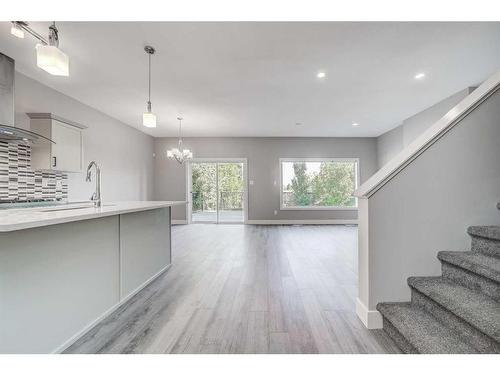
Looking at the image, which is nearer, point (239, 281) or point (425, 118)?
point (239, 281)

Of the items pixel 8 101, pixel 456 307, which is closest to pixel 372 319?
pixel 456 307

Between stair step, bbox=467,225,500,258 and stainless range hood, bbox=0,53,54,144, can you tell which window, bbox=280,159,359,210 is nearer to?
stair step, bbox=467,225,500,258

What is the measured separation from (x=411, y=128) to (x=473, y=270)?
4864mm

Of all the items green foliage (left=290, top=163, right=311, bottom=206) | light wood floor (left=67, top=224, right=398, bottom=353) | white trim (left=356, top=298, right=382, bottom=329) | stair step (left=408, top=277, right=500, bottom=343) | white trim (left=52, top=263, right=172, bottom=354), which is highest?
green foliage (left=290, top=163, right=311, bottom=206)

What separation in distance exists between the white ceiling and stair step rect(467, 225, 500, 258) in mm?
2016

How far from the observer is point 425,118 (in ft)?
16.4

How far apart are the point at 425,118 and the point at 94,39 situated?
18.9 feet

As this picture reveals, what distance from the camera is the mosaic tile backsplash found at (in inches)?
131

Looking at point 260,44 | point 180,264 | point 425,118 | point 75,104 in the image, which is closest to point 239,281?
point 180,264

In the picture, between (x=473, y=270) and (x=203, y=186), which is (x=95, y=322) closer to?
(x=473, y=270)

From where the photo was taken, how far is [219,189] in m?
7.77

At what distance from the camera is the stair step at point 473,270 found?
1468 mm

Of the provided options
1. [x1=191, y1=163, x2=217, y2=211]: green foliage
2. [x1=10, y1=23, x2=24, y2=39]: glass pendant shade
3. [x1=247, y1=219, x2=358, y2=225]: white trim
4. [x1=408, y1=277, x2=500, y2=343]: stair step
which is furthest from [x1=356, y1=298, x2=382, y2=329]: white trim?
[x1=191, y1=163, x2=217, y2=211]: green foliage

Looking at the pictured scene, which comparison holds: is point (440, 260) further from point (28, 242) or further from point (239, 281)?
point (28, 242)
